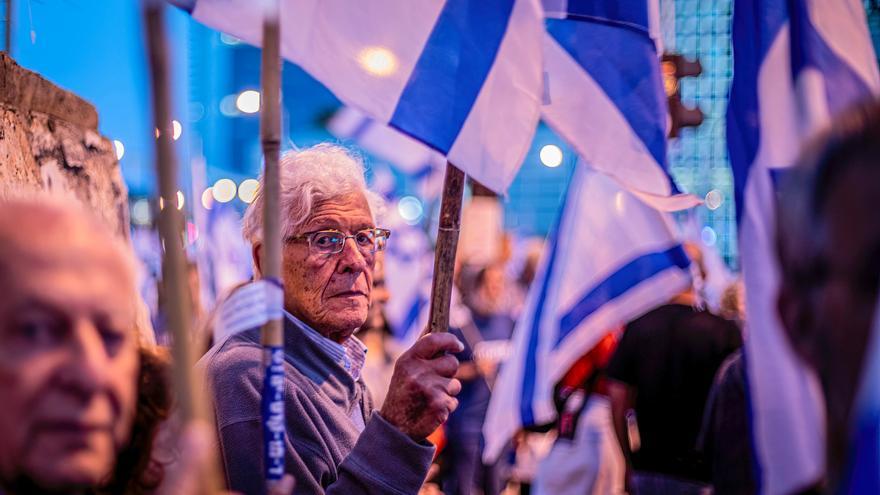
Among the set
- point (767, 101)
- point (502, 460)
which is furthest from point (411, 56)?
point (502, 460)

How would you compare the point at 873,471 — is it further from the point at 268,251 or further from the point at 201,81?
the point at 201,81

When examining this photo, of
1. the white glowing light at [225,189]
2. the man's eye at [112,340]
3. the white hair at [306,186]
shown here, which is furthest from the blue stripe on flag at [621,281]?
the white glowing light at [225,189]

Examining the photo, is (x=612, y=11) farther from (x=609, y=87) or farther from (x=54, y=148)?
(x=54, y=148)

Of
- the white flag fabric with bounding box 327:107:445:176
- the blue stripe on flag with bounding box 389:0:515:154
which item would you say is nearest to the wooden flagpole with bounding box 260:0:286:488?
the blue stripe on flag with bounding box 389:0:515:154

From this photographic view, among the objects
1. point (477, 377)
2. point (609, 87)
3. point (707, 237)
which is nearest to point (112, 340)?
point (609, 87)

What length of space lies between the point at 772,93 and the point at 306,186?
121 centimetres

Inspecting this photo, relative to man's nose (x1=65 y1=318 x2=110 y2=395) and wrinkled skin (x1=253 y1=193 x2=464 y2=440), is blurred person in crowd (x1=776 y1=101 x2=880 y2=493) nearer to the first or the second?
man's nose (x1=65 y1=318 x2=110 y2=395)

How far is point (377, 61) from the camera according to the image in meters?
2.52

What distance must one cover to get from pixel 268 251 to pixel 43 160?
1123 millimetres

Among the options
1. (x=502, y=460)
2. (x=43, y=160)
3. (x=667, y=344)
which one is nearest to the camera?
(x=43, y=160)

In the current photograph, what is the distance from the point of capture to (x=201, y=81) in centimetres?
579

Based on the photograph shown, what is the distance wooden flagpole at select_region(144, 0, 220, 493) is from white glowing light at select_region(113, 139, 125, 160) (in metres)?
1.83

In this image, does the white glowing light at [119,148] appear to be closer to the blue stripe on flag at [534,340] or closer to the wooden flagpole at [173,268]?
the wooden flagpole at [173,268]

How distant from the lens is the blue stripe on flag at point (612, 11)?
10.3ft
